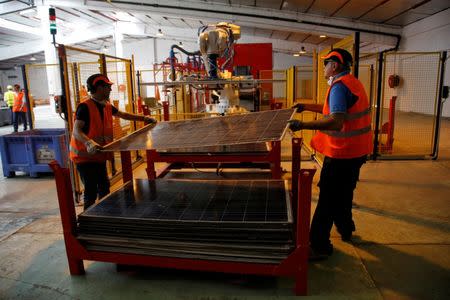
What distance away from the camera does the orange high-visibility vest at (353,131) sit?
2754 millimetres

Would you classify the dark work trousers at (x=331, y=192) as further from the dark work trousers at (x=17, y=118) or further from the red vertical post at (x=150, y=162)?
the dark work trousers at (x=17, y=118)

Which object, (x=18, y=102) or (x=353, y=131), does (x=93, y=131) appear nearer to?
(x=353, y=131)

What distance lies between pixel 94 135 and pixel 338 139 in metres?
2.44

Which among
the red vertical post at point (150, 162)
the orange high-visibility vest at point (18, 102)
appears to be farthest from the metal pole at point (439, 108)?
the orange high-visibility vest at point (18, 102)

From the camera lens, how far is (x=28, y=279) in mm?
2832

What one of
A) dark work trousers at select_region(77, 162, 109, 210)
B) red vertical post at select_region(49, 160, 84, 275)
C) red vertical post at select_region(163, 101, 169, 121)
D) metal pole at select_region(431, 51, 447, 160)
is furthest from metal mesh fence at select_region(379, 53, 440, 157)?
red vertical post at select_region(49, 160, 84, 275)

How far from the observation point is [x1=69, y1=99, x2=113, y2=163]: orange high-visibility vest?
324cm

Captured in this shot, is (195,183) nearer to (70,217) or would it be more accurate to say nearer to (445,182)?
(70,217)

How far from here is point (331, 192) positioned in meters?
2.98

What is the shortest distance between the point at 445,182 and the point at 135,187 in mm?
5025

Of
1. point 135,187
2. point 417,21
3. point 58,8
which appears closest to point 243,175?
point 135,187

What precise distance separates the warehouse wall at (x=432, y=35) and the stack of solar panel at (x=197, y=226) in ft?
41.8

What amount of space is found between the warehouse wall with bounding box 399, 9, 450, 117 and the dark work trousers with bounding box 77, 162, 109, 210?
13455 mm

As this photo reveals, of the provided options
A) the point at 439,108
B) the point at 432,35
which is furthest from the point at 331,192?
the point at 432,35
